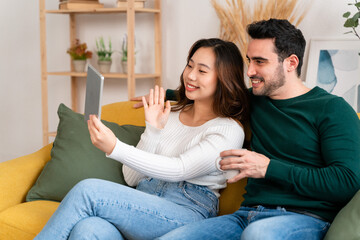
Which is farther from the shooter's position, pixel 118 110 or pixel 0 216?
pixel 118 110

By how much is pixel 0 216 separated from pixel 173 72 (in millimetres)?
1951

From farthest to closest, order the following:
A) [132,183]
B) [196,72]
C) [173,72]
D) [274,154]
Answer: [173,72] → [132,183] → [196,72] → [274,154]

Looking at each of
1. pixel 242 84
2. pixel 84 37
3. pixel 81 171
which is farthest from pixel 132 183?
pixel 84 37

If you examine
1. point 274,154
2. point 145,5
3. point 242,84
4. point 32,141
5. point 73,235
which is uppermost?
point 145,5

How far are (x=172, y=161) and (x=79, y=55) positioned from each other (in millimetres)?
2327

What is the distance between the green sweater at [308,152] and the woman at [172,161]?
0.15 metres

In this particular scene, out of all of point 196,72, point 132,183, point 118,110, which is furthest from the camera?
point 118,110

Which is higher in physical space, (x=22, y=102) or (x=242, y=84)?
(x=242, y=84)

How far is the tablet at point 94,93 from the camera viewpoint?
4.94 ft

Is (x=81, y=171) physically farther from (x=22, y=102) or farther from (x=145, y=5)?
(x=22, y=102)

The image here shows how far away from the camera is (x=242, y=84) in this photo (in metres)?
2.02

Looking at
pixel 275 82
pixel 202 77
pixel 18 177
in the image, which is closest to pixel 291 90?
pixel 275 82

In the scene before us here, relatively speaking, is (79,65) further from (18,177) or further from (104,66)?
(18,177)

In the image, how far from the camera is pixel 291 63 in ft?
6.14
